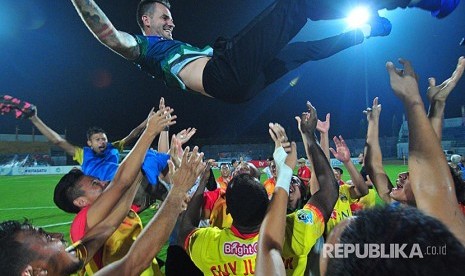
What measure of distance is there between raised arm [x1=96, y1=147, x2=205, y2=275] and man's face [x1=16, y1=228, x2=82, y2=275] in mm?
144

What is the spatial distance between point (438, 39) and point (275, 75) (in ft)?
89.1

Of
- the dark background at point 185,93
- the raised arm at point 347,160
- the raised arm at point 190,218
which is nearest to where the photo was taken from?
the raised arm at point 190,218

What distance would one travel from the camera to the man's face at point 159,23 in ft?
10.9

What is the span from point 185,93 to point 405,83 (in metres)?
26.0

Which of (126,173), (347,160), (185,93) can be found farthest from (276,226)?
(185,93)

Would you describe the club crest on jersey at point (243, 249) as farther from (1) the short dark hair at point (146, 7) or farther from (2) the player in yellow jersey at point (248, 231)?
(1) the short dark hair at point (146, 7)

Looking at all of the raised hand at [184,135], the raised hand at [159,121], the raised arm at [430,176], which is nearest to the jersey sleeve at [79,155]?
the raised hand at [184,135]

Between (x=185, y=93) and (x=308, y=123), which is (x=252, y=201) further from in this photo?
(x=185, y=93)

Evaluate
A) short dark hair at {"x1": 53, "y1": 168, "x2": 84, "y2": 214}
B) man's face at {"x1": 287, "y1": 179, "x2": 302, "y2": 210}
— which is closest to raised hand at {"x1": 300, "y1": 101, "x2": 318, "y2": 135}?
man's face at {"x1": 287, "y1": 179, "x2": 302, "y2": 210}

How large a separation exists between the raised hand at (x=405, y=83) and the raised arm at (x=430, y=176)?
0.08m

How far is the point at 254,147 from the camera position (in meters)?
38.3

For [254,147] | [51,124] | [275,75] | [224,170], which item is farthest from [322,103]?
[275,75]

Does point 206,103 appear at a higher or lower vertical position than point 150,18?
higher

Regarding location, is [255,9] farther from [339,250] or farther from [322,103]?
[322,103]
